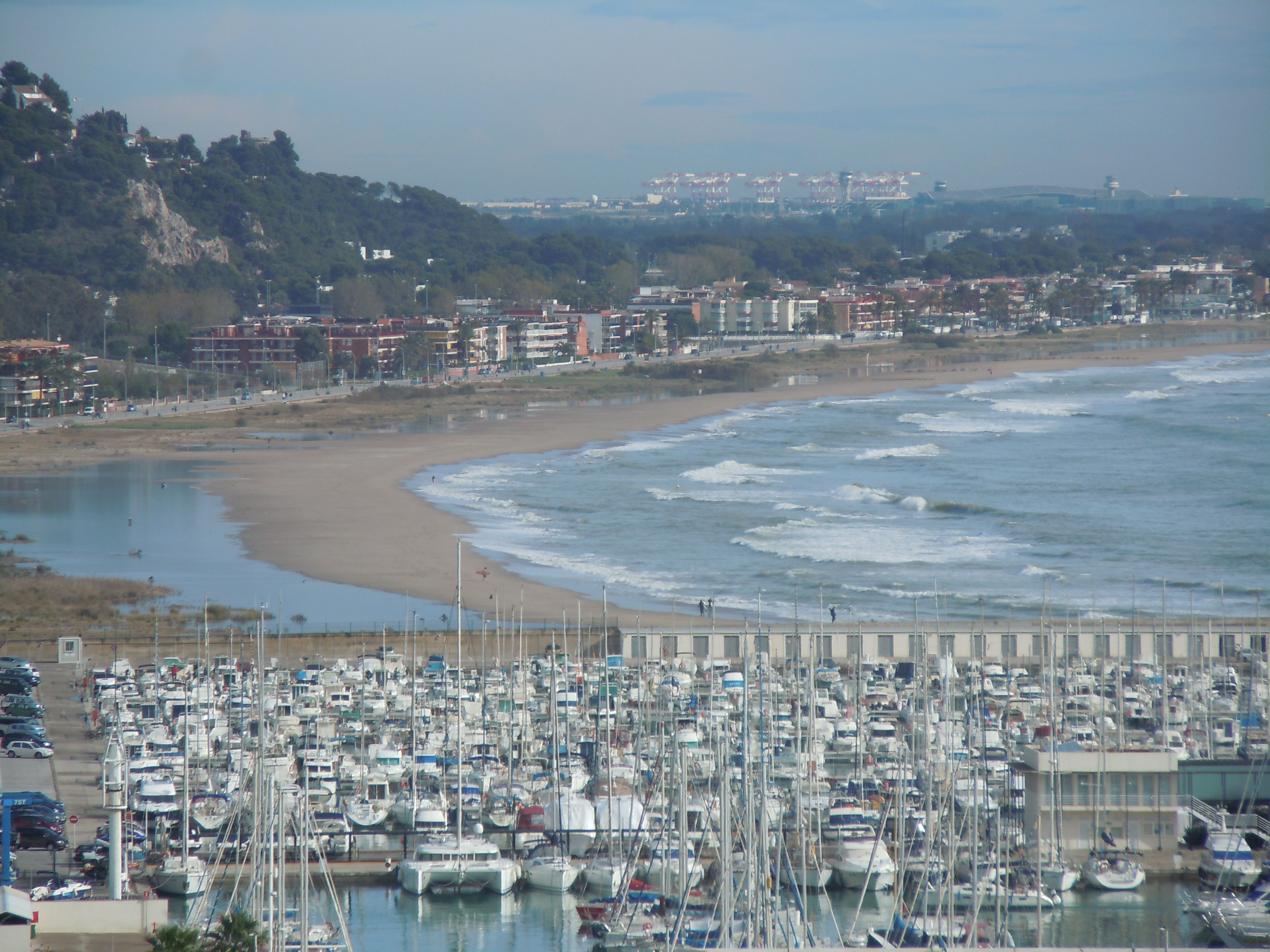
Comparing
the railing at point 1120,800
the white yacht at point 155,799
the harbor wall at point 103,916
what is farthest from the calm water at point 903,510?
the harbor wall at point 103,916

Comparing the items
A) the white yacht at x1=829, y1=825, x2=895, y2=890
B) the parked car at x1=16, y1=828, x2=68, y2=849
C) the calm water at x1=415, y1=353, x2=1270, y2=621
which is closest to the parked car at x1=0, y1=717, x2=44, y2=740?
the parked car at x1=16, y1=828, x2=68, y2=849

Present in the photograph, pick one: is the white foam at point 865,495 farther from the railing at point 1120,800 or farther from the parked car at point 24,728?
the parked car at point 24,728

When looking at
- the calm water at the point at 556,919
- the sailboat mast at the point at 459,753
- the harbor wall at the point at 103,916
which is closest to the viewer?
the harbor wall at the point at 103,916

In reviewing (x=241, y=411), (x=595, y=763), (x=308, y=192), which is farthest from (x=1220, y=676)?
(x=308, y=192)

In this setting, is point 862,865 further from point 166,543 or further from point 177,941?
point 166,543

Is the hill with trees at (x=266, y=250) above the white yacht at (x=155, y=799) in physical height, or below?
above

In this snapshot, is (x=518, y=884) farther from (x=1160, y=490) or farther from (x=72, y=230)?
(x=72, y=230)

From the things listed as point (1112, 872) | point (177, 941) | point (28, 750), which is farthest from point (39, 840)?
point (1112, 872)
